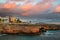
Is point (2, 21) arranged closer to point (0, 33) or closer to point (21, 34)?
point (0, 33)

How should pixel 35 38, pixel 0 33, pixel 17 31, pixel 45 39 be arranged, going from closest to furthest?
Answer: pixel 0 33 < pixel 45 39 < pixel 35 38 < pixel 17 31

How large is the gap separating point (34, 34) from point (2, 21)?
2558mm

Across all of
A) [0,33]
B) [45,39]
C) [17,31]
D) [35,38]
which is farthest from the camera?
[17,31]

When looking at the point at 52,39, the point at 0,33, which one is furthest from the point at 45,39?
the point at 0,33

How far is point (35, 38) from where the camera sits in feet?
31.2

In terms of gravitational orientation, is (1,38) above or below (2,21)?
below

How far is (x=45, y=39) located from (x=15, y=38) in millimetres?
1513

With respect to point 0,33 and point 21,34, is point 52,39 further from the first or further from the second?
point 0,33

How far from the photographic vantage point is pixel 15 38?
909 cm

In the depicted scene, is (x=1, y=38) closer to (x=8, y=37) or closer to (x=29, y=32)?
(x=8, y=37)

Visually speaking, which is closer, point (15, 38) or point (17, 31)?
point (15, 38)

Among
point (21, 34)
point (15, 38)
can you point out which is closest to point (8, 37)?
point (15, 38)

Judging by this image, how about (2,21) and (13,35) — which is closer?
(2,21)

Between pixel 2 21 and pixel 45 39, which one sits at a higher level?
pixel 2 21
